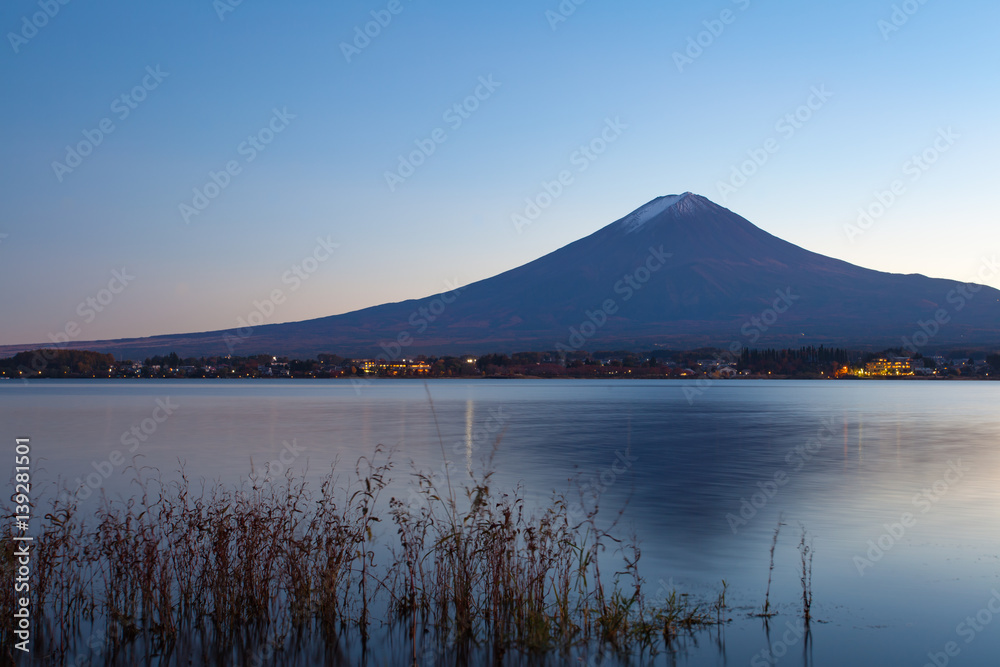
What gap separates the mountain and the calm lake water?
104m

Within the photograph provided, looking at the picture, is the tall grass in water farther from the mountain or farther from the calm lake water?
the mountain

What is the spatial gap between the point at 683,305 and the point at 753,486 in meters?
158

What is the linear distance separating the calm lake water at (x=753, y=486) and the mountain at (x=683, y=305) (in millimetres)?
103774

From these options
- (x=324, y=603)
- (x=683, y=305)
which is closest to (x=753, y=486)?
(x=324, y=603)

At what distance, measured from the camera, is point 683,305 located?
16862 centimetres

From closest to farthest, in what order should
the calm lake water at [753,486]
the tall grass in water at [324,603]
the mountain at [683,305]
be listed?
the tall grass in water at [324,603] < the calm lake water at [753,486] < the mountain at [683,305]

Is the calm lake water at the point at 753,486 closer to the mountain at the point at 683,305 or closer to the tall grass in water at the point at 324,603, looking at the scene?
the tall grass in water at the point at 324,603

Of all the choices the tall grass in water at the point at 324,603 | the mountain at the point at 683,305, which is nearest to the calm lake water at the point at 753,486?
the tall grass in water at the point at 324,603

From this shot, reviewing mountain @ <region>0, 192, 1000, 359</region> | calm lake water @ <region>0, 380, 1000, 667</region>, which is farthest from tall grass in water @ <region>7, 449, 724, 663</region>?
mountain @ <region>0, 192, 1000, 359</region>

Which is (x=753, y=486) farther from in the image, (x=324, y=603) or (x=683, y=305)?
(x=683, y=305)

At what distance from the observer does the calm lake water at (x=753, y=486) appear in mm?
6820

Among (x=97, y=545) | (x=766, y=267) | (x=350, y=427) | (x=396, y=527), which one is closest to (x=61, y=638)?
(x=97, y=545)

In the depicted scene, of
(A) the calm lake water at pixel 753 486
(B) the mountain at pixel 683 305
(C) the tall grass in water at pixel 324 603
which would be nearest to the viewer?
(C) the tall grass in water at pixel 324 603

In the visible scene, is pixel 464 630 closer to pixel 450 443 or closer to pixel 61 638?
pixel 61 638
